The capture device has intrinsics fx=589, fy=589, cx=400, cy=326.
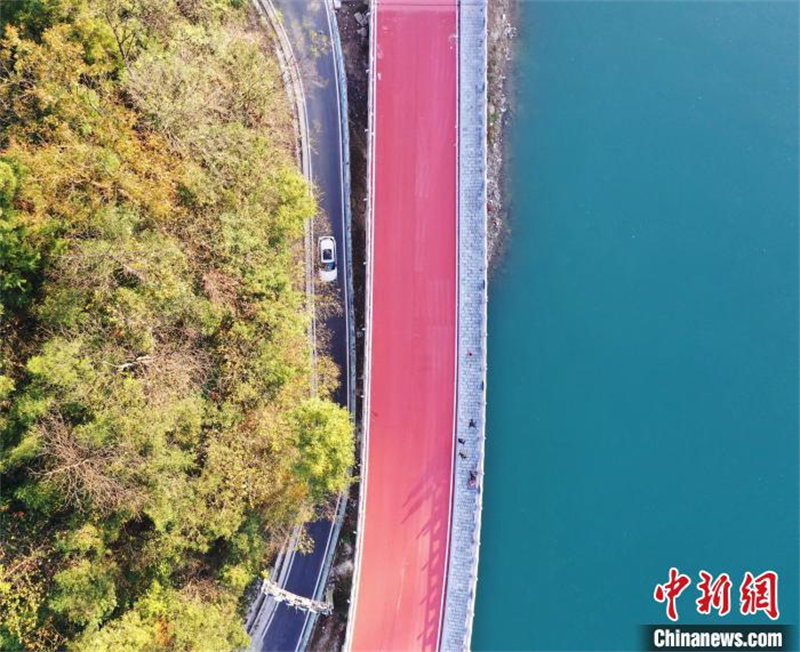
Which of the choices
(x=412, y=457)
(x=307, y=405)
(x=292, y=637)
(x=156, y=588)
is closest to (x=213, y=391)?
(x=307, y=405)

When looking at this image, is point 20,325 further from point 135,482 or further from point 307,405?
point 307,405

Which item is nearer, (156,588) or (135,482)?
(135,482)

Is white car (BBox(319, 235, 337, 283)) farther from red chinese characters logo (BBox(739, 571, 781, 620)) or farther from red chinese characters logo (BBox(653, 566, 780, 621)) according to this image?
red chinese characters logo (BBox(739, 571, 781, 620))

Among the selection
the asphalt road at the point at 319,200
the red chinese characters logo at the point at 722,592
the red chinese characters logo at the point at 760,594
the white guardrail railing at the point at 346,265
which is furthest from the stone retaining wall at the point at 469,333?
the red chinese characters logo at the point at 760,594

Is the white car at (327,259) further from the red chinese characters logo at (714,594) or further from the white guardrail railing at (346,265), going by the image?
the red chinese characters logo at (714,594)

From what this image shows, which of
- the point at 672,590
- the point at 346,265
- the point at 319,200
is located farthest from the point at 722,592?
the point at 319,200

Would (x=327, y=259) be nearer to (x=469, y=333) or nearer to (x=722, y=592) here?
(x=469, y=333)

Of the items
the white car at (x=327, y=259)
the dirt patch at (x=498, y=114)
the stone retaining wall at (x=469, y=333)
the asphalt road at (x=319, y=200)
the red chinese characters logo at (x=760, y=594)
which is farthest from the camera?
the dirt patch at (x=498, y=114)
